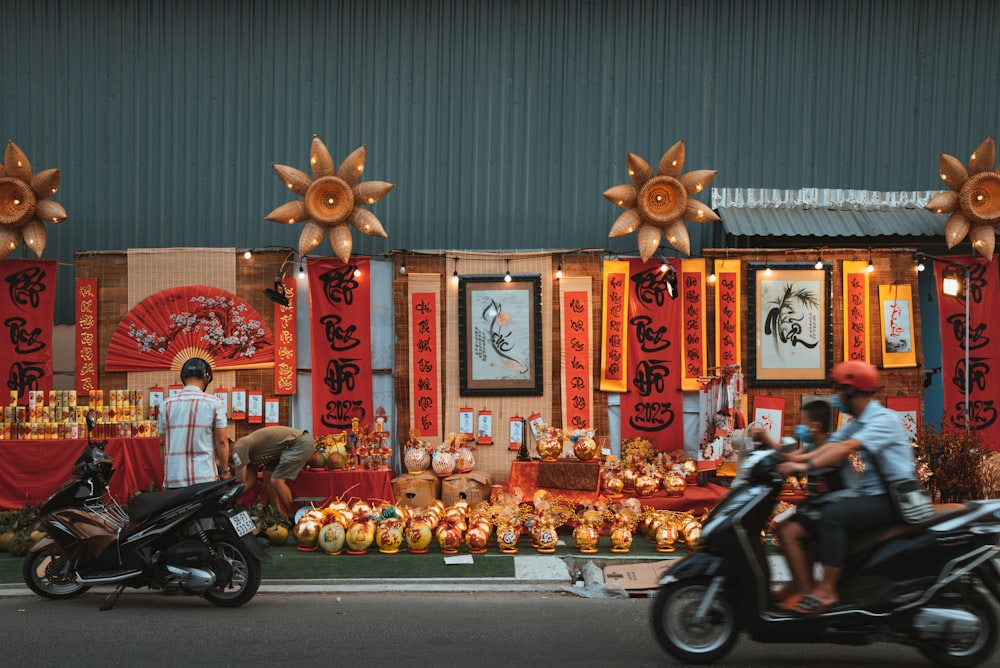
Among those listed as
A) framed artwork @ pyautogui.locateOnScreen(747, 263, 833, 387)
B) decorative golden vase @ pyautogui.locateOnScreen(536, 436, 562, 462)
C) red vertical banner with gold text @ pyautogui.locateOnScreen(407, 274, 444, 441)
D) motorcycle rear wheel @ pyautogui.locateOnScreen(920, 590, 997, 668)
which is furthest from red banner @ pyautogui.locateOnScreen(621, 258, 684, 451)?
motorcycle rear wheel @ pyautogui.locateOnScreen(920, 590, 997, 668)

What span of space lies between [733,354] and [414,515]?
4.91 meters

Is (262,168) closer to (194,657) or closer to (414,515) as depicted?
(414,515)

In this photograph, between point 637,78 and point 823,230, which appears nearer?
point 823,230

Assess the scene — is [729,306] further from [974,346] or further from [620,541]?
[620,541]

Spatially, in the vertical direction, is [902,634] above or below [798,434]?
below

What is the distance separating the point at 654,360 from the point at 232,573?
6.57 metres

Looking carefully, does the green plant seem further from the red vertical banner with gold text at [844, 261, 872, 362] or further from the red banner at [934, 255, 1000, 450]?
the red vertical banner with gold text at [844, 261, 872, 362]

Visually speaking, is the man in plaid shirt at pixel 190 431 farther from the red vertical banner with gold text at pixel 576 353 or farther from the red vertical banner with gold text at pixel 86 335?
the red vertical banner with gold text at pixel 576 353

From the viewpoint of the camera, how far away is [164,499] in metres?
6.48

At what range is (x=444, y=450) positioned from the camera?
10.9 metres

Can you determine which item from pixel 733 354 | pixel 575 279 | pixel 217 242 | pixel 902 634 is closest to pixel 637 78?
pixel 575 279

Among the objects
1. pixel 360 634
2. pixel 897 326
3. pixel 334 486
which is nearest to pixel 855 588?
pixel 360 634

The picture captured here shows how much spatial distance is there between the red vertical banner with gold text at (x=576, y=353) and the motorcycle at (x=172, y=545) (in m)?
5.67

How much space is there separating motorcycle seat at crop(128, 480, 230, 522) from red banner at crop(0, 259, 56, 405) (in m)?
5.83
